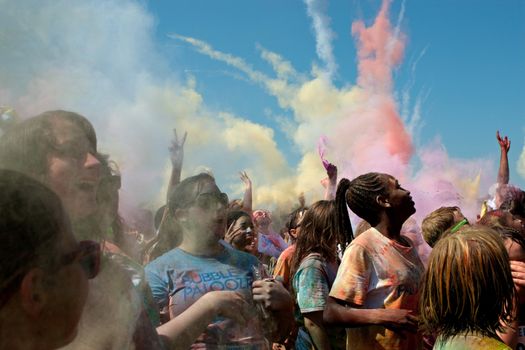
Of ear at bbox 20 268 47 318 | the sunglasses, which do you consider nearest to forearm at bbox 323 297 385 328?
Answer: the sunglasses

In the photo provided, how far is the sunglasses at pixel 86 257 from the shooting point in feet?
3.52

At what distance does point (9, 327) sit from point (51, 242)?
166 millimetres

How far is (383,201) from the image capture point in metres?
3.51

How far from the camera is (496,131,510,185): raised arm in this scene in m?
6.95

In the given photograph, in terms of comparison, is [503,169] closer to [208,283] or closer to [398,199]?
[398,199]

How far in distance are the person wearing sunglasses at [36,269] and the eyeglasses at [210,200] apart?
4.96 feet

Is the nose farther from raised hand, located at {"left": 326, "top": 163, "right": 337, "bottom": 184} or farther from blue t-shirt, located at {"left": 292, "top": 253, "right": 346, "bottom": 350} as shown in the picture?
raised hand, located at {"left": 326, "top": 163, "right": 337, "bottom": 184}

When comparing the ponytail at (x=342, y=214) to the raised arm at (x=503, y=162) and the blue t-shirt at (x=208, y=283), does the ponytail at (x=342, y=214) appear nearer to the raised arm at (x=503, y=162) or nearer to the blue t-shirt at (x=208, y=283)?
the blue t-shirt at (x=208, y=283)

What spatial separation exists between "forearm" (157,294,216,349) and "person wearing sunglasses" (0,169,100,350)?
0.81 m

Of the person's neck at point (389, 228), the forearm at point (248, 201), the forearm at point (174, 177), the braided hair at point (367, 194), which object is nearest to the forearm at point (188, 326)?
the forearm at point (174, 177)

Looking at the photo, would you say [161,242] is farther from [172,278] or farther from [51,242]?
[51,242]

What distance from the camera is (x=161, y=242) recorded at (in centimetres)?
302

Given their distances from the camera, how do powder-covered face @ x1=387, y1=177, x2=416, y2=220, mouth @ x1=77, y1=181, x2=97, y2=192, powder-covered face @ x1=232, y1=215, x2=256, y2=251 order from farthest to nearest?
powder-covered face @ x1=232, y1=215, x2=256, y2=251
powder-covered face @ x1=387, y1=177, x2=416, y2=220
mouth @ x1=77, y1=181, x2=97, y2=192

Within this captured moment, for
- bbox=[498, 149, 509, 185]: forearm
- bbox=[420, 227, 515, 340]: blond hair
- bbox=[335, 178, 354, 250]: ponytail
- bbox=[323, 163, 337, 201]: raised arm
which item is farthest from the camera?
bbox=[498, 149, 509, 185]: forearm
